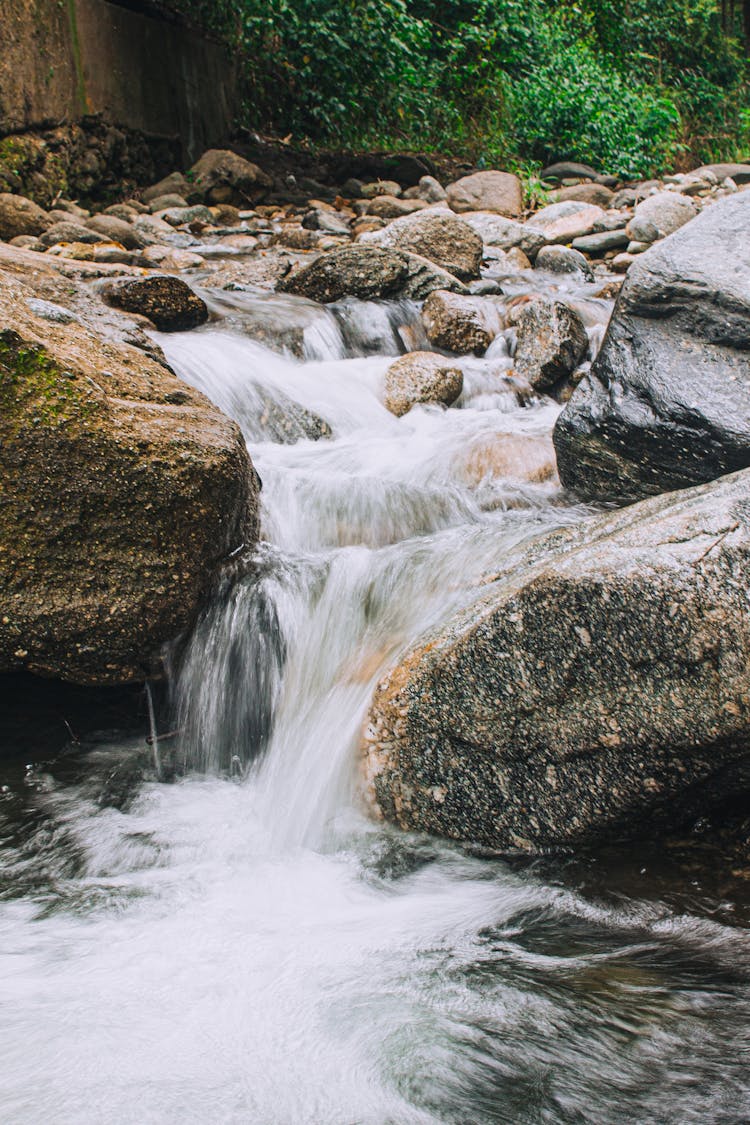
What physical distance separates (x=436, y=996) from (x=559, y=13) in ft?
63.6

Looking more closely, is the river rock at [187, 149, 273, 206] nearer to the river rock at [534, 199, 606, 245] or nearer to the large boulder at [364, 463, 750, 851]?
the river rock at [534, 199, 606, 245]

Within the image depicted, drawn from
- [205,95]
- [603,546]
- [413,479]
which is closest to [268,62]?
[205,95]

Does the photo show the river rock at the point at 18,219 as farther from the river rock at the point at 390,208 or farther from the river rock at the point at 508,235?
the river rock at the point at 508,235

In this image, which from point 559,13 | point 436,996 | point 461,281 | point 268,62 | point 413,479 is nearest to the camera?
point 436,996

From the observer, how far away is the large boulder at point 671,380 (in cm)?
414

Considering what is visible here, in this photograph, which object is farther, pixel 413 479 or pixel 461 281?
pixel 461 281

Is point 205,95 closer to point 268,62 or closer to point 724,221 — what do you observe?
point 268,62

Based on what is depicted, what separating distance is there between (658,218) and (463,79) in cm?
649

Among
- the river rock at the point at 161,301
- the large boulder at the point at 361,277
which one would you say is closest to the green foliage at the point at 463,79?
the large boulder at the point at 361,277

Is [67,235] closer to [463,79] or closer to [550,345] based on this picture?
[550,345]

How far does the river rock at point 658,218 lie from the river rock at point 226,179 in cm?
545

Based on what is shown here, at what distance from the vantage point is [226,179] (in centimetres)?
1238

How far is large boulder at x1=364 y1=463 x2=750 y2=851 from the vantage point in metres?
2.40

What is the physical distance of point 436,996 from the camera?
2.17 meters
